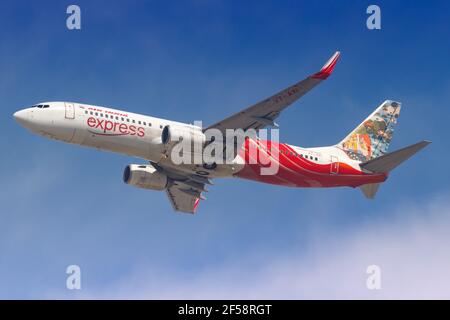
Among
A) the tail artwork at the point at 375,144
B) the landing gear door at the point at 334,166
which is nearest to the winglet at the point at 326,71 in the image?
the tail artwork at the point at 375,144

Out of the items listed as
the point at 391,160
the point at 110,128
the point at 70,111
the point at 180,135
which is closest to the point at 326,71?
the point at 180,135

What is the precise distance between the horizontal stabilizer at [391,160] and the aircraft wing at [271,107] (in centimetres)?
1057

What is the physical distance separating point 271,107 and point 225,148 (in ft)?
19.2

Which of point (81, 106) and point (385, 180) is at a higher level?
point (81, 106)

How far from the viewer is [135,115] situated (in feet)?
212

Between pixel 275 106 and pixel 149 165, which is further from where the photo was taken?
pixel 149 165

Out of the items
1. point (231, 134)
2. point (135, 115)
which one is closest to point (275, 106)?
point (231, 134)

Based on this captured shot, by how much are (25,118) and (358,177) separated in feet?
88.4

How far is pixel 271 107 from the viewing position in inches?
2404

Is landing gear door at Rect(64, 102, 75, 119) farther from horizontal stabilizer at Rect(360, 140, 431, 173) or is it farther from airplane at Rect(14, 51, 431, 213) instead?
horizontal stabilizer at Rect(360, 140, 431, 173)

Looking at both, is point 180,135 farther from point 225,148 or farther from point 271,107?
point 271,107

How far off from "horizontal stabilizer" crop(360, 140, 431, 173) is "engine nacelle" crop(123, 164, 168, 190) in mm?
16601

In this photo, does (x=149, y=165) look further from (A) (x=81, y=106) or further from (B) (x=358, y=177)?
(B) (x=358, y=177)

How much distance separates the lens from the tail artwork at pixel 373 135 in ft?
241
